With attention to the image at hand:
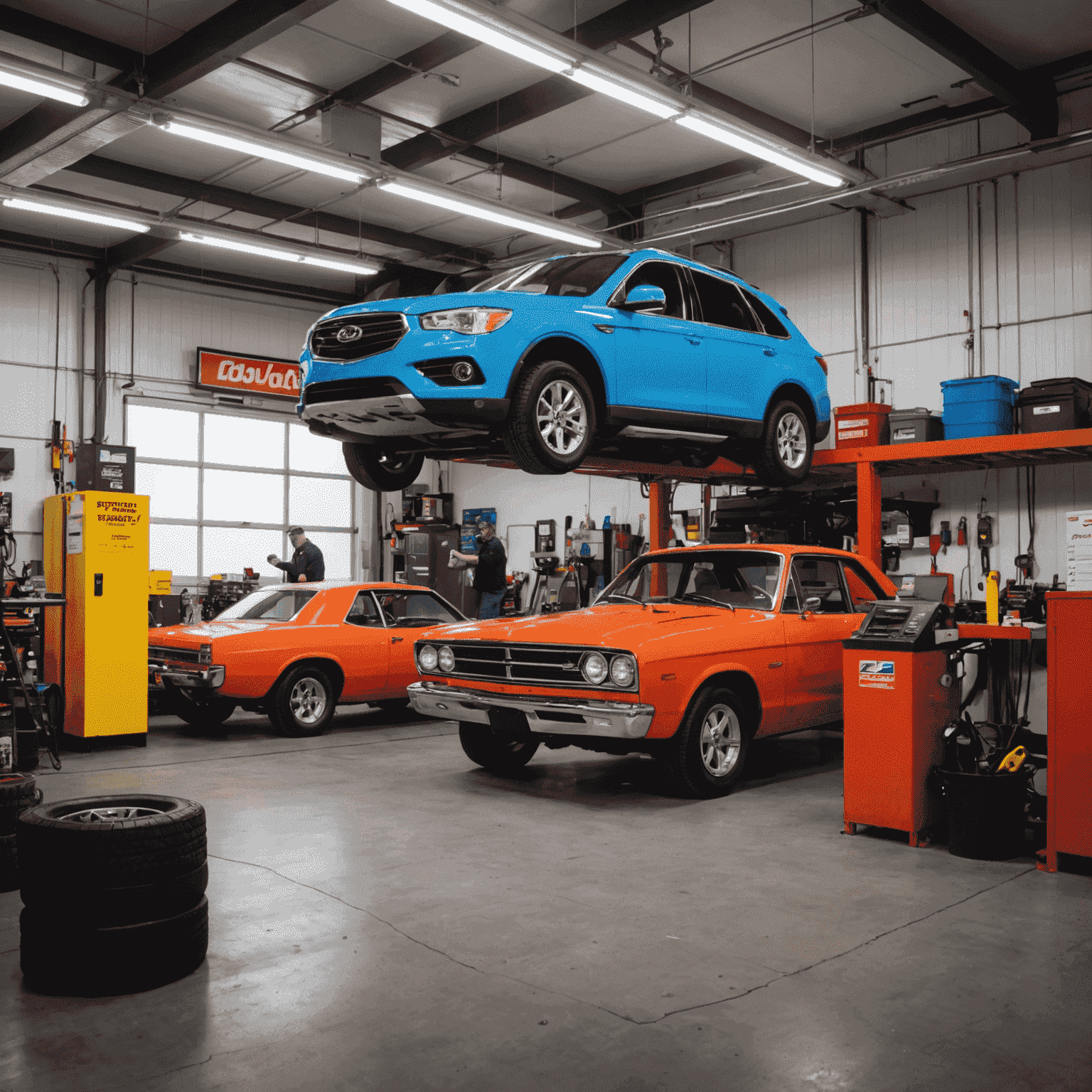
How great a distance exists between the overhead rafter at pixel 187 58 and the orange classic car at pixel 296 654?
4.45m

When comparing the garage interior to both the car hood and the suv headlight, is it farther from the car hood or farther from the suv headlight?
Result: the suv headlight

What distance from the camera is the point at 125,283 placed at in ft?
52.2

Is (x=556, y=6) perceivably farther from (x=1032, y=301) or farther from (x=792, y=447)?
(x=1032, y=301)

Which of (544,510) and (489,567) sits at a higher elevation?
(544,510)

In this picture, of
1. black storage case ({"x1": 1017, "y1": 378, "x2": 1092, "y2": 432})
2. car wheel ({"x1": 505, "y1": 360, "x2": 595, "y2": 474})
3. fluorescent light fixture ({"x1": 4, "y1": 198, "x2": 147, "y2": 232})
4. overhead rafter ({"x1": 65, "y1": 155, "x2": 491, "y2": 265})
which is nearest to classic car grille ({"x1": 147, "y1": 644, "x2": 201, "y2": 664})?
car wheel ({"x1": 505, "y1": 360, "x2": 595, "y2": 474})

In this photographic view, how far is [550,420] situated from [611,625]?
50.5 inches

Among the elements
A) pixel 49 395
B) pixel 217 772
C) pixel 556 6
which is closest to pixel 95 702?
pixel 217 772

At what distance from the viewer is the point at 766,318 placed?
321 inches

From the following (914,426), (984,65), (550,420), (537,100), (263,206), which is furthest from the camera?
(263,206)

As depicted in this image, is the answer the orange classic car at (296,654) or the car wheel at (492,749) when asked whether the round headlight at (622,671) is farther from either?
the orange classic car at (296,654)

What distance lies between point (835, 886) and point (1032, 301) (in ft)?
31.1

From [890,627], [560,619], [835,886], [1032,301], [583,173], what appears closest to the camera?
[835,886]

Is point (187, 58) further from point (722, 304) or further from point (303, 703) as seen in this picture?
point (303, 703)

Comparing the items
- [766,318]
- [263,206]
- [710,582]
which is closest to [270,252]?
[263,206]
